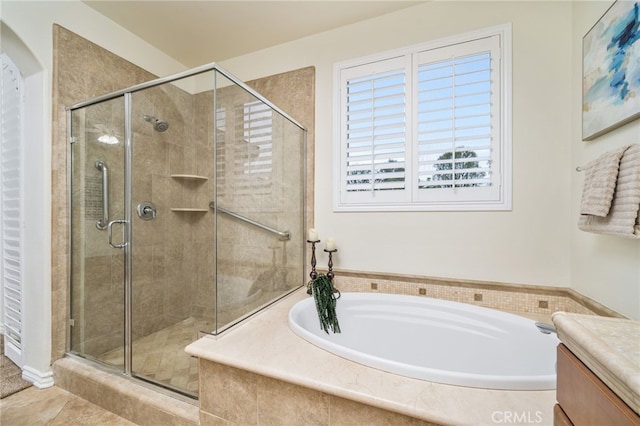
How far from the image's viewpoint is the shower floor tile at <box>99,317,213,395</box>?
4.93 feet

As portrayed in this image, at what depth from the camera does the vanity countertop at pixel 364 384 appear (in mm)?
851

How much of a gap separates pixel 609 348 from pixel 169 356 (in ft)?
6.63

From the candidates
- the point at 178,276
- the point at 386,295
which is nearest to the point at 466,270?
the point at 386,295

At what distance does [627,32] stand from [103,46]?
3.19 m

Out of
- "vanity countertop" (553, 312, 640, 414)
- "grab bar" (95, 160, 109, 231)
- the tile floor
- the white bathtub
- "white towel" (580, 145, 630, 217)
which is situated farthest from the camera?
"grab bar" (95, 160, 109, 231)

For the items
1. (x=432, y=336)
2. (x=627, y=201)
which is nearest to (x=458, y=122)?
(x=627, y=201)

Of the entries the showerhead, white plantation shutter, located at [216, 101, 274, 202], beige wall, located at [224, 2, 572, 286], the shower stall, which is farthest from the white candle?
the showerhead

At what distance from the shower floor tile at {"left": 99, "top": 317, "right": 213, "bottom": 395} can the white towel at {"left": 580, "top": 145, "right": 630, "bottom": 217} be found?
1.91 meters

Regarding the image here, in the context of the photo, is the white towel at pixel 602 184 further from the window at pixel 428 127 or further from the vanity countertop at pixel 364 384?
the vanity countertop at pixel 364 384

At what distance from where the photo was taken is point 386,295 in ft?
6.23

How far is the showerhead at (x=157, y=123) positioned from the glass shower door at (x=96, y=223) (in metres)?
0.17

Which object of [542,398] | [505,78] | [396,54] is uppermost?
[396,54]

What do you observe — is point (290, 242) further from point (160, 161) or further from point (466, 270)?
point (466, 270)

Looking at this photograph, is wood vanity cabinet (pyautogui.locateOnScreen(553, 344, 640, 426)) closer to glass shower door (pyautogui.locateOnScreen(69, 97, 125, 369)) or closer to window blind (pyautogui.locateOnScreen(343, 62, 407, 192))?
window blind (pyautogui.locateOnScreen(343, 62, 407, 192))
